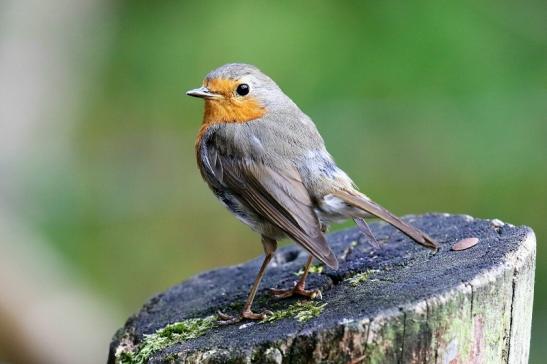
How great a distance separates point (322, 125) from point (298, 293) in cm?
542

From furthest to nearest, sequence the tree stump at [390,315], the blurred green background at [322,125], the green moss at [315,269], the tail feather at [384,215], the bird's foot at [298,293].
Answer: the blurred green background at [322,125] < the green moss at [315,269] < the bird's foot at [298,293] < the tail feather at [384,215] < the tree stump at [390,315]

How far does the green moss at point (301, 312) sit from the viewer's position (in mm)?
3146

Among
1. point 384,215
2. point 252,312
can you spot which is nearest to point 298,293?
point 252,312

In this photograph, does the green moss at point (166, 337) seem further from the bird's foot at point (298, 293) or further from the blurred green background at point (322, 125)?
the blurred green background at point (322, 125)

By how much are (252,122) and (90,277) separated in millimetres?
4865

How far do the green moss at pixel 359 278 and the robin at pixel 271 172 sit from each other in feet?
0.52

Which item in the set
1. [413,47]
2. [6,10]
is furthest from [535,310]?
[6,10]

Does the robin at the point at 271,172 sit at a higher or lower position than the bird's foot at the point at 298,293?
higher

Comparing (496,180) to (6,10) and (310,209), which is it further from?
(6,10)

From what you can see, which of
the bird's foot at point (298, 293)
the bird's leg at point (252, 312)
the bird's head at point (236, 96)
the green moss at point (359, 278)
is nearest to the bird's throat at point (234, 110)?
the bird's head at point (236, 96)

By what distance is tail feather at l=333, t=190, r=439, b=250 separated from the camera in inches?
132

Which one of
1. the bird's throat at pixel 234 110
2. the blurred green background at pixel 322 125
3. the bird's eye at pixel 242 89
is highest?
the bird's eye at pixel 242 89

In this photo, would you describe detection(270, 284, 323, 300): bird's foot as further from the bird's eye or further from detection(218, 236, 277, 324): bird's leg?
the bird's eye

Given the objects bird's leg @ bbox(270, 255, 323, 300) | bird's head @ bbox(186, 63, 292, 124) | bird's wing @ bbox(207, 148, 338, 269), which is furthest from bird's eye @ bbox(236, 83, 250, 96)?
bird's leg @ bbox(270, 255, 323, 300)
